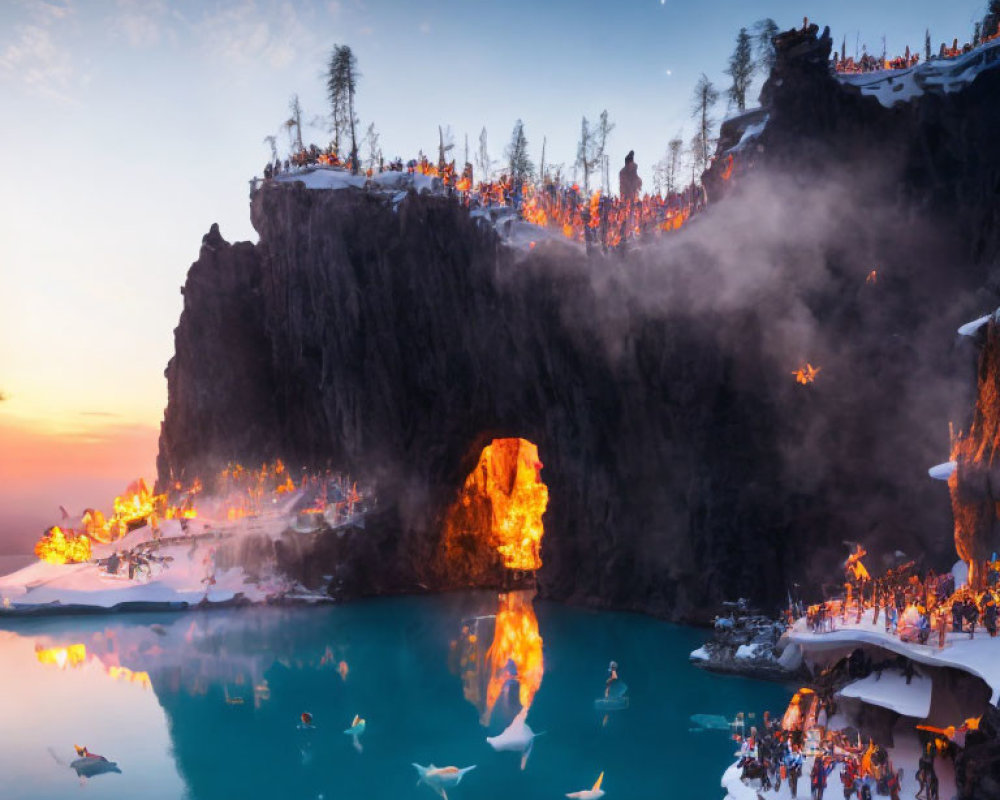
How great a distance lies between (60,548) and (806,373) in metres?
50.4

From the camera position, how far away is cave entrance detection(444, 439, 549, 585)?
58.1m

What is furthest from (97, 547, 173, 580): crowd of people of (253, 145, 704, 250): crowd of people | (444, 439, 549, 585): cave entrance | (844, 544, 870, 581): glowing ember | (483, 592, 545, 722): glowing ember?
(844, 544, 870, 581): glowing ember

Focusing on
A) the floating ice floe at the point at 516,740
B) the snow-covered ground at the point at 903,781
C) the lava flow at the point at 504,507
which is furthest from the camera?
the lava flow at the point at 504,507

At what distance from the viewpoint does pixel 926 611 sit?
22453 mm

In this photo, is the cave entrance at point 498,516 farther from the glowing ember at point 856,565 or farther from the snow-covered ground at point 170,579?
the glowing ember at point 856,565

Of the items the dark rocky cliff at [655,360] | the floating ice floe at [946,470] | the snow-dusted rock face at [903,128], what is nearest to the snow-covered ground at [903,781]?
the floating ice floe at [946,470]

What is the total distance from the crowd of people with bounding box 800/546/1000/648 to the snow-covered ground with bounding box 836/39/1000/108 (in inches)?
911

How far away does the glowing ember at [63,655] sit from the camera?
3894 cm

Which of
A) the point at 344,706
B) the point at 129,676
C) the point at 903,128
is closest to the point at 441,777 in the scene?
the point at 344,706

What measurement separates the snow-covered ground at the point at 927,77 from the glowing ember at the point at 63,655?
153 ft

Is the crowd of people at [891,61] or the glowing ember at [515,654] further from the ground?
the crowd of people at [891,61]

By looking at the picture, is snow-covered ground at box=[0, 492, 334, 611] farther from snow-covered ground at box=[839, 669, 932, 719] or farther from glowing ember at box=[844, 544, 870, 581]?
snow-covered ground at box=[839, 669, 932, 719]

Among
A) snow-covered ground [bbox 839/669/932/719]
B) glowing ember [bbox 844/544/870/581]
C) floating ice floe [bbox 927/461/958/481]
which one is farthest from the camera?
glowing ember [bbox 844/544/870/581]

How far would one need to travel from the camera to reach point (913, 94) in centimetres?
3859
